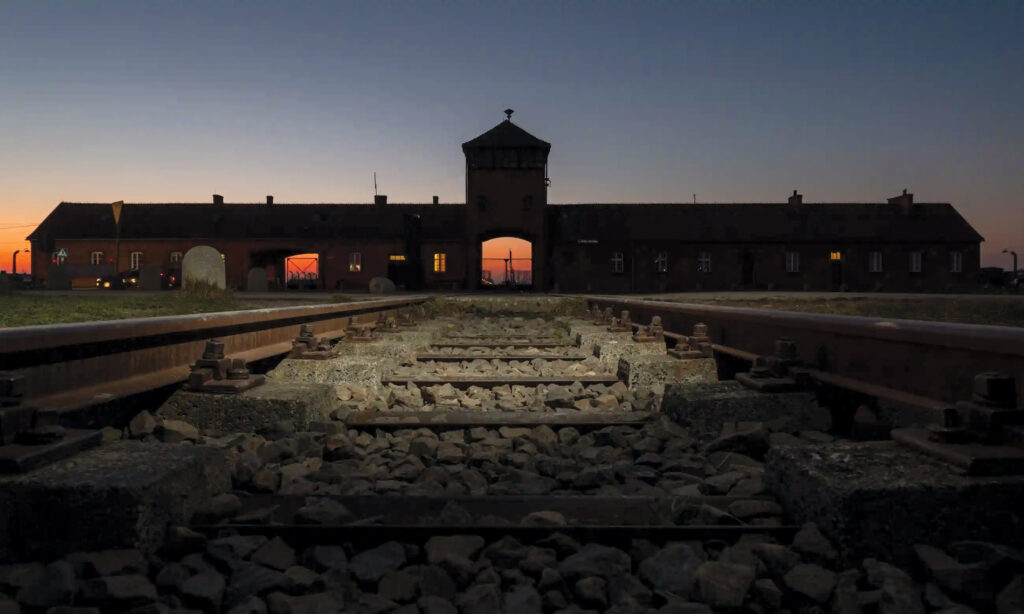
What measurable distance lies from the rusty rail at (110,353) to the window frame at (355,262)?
3954cm

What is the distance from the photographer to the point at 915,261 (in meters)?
44.7

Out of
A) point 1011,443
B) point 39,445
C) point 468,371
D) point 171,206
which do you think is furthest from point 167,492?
point 171,206

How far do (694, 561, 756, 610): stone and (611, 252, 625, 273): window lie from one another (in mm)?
42280

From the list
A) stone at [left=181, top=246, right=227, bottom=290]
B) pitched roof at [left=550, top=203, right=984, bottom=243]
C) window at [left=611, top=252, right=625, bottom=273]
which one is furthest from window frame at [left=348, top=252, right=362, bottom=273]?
stone at [left=181, top=246, right=227, bottom=290]

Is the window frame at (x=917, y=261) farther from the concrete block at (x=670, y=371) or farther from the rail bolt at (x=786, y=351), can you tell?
the rail bolt at (x=786, y=351)

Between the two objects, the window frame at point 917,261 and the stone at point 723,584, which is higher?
the window frame at point 917,261

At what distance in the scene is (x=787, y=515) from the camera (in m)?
2.46

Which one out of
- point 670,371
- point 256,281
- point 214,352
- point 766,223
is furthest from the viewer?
point 766,223

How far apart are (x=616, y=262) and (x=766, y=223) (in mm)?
11161

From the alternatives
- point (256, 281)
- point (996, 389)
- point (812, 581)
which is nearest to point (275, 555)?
point (812, 581)

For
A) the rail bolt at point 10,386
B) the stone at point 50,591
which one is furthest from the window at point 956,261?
the stone at point 50,591

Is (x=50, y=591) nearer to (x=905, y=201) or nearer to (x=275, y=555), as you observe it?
(x=275, y=555)

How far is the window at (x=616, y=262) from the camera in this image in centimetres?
4366

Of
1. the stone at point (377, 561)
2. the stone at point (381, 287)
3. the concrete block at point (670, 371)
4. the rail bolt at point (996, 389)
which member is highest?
the stone at point (381, 287)
